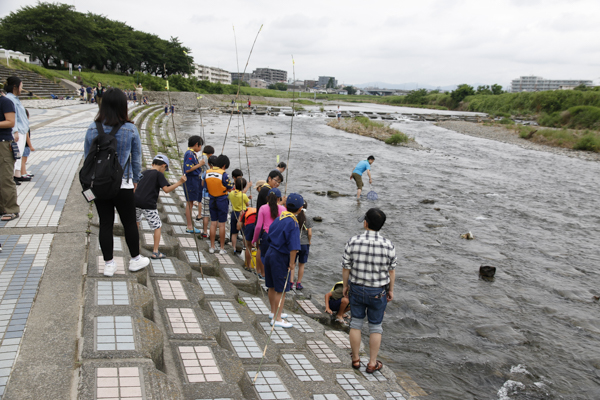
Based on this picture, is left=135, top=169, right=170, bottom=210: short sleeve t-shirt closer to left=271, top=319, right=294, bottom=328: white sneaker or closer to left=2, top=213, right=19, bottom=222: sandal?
left=2, top=213, right=19, bottom=222: sandal

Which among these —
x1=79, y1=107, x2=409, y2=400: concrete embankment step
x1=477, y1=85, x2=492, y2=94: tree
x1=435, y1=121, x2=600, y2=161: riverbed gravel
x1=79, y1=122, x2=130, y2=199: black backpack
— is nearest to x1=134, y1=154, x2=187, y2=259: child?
x1=79, y1=107, x2=409, y2=400: concrete embankment step

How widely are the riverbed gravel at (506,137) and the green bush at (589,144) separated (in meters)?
0.67

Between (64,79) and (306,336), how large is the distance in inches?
1802

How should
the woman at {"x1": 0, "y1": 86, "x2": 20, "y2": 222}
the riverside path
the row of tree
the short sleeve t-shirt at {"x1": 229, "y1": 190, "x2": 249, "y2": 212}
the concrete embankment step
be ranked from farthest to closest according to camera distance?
the row of tree
the short sleeve t-shirt at {"x1": 229, "y1": 190, "x2": 249, "y2": 212}
the woman at {"x1": 0, "y1": 86, "x2": 20, "y2": 222}
the concrete embankment step
the riverside path

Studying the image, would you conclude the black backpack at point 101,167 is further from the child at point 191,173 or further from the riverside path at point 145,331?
the child at point 191,173

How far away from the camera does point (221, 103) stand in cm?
6900

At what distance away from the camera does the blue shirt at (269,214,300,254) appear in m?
4.57

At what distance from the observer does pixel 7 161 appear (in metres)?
5.59

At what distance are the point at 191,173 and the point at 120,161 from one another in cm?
350

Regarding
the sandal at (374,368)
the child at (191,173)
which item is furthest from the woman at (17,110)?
the sandal at (374,368)

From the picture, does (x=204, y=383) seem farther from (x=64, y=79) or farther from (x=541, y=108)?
(x=541, y=108)

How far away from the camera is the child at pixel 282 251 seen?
181 inches

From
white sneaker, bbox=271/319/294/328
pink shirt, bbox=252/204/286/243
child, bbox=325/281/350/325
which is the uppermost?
pink shirt, bbox=252/204/286/243

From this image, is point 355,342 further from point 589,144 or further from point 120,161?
point 589,144
